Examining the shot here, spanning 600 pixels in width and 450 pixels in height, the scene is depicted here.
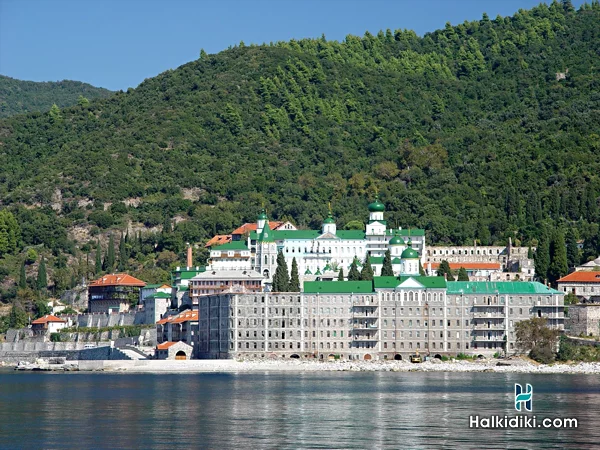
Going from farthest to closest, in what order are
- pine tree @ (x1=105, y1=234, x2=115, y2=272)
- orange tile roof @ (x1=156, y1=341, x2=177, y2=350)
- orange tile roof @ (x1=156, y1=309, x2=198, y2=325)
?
pine tree @ (x1=105, y1=234, x2=115, y2=272) < orange tile roof @ (x1=156, y1=309, x2=198, y2=325) < orange tile roof @ (x1=156, y1=341, x2=177, y2=350)

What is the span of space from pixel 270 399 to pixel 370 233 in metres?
75.3

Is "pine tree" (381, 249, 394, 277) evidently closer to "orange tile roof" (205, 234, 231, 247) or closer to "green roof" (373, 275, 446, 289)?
"green roof" (373, 275, 446, 289)

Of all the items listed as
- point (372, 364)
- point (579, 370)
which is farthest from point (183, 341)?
point (579, 370)

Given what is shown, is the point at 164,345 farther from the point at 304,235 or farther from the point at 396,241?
the point at 396,241

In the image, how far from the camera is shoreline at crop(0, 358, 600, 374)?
111 metres

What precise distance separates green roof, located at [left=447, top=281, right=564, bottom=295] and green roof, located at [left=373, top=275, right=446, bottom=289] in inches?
48.8

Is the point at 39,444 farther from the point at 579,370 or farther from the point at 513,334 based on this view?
the point at 513,334

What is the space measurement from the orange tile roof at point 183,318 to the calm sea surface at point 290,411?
28.9 metres

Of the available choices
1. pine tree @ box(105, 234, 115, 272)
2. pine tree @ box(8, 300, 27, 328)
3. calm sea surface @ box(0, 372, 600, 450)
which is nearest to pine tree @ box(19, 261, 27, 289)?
pine tree @ box(8, 300, 27, 328)

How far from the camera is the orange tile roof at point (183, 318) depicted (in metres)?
133

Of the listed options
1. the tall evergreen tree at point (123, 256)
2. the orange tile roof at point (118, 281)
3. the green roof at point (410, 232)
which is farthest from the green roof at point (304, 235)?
the tall evergreen tree at point (123, 256)

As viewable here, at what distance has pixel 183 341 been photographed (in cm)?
13162

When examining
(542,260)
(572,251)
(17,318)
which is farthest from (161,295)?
(572,251)

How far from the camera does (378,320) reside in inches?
4833
